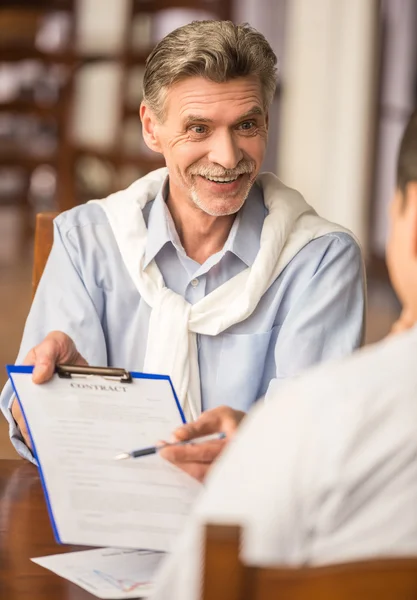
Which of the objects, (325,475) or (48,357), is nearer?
(325,475)

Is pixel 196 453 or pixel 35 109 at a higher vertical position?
pixel 196 453

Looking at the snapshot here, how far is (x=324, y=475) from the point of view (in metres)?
0.79

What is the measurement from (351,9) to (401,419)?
5836 millimetres

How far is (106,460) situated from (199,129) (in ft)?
2.46

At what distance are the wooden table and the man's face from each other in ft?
1.85

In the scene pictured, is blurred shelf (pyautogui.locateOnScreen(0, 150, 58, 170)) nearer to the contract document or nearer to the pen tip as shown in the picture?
the contract document

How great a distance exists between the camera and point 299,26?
6.67m

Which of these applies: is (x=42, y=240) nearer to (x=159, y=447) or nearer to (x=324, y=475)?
(x=159, y=447)

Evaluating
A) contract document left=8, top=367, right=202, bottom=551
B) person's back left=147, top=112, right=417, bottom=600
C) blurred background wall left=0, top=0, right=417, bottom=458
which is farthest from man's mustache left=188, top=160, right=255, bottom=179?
blurred background wall left=0, top=0, right=417, bottom=458

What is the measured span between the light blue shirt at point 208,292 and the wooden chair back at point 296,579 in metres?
1.01

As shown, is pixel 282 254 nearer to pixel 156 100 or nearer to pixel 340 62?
pixel 156 100

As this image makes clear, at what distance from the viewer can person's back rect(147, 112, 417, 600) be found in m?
0.79

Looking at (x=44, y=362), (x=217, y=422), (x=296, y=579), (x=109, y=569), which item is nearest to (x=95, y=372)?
(x=44, y=362)

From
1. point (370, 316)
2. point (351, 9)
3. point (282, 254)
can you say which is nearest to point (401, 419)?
point (282, 254)
